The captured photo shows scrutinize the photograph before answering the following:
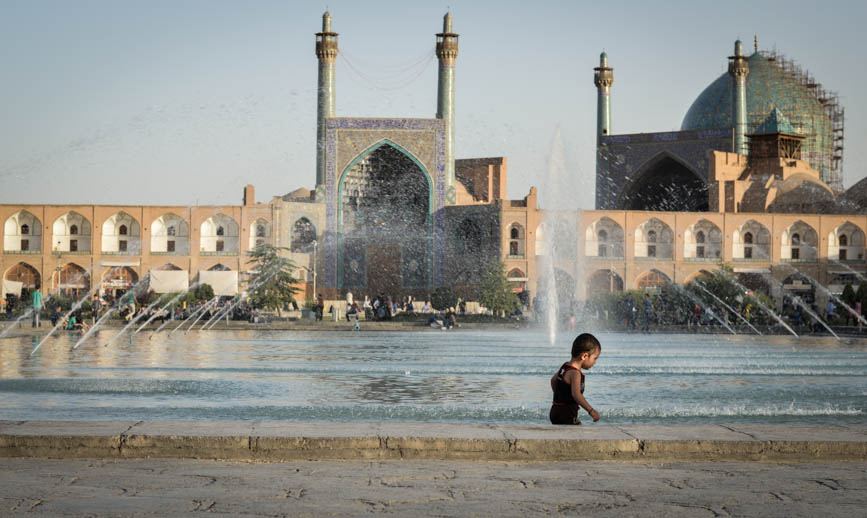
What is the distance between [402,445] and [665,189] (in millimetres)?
40554

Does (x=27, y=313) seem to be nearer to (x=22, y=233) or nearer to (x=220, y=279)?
(x=220, y=279)

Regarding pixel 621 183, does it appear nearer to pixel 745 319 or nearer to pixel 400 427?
pixel 745 319

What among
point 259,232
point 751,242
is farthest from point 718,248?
point 259,232

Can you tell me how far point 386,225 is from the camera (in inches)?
1577

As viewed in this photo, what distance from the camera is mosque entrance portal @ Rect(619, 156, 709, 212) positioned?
4209cm

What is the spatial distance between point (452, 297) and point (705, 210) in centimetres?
1182

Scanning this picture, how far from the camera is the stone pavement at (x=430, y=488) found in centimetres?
335

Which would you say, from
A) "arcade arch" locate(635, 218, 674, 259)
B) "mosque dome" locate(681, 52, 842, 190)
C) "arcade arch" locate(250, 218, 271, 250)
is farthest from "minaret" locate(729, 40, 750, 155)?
"arcade arch" locate(250, 218, 271, 250)

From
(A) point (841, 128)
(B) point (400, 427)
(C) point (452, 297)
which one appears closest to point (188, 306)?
(C) point (452, 297)

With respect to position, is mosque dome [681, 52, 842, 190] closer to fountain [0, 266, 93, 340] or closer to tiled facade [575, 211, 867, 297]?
tiled facade [575, 211, 867, 297]

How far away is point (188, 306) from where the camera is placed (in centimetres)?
2906

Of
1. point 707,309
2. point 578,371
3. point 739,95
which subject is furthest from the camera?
point 739,95

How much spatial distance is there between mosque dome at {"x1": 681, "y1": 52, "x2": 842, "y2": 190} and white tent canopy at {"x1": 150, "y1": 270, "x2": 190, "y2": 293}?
21.6 metres

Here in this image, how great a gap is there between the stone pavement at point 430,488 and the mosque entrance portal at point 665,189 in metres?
38.6
